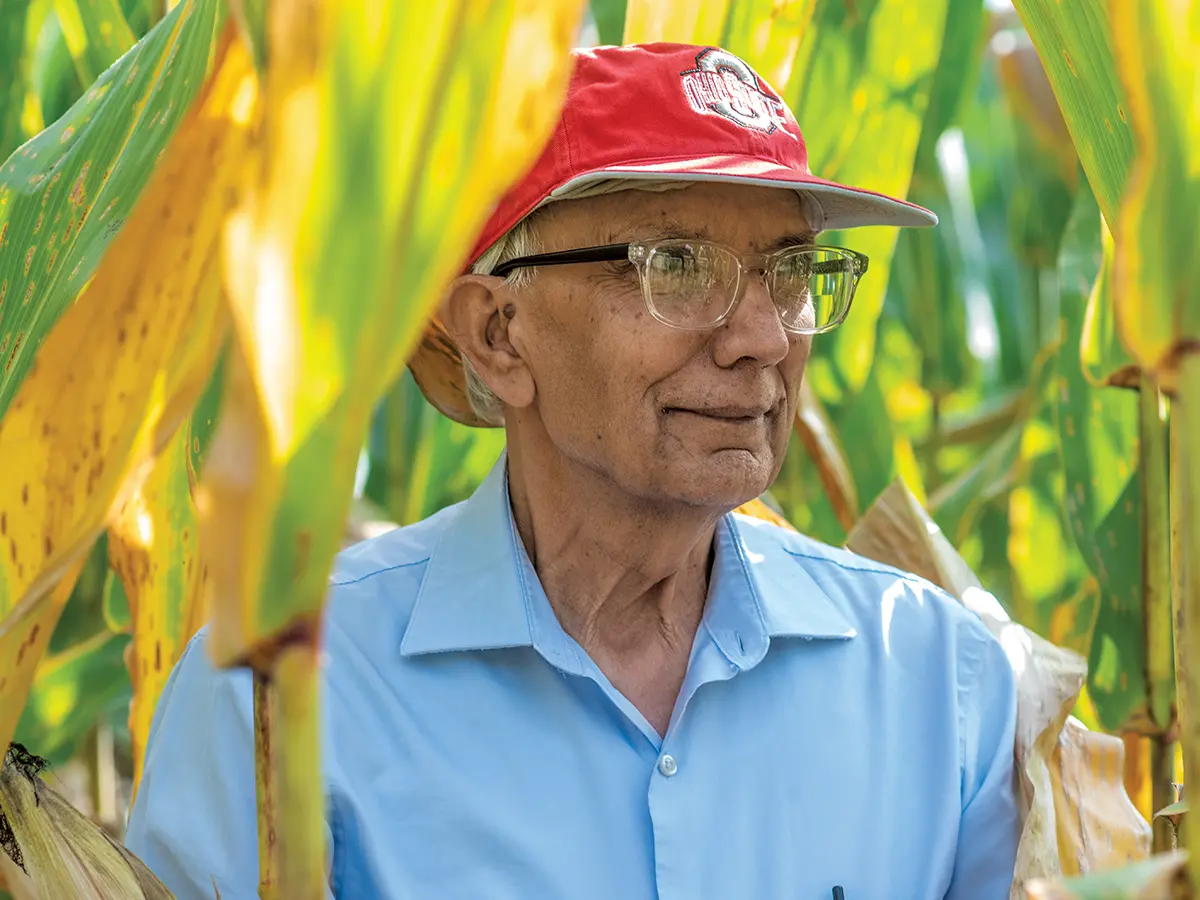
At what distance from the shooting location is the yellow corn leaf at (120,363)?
21.3 inches

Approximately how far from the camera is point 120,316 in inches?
22.5

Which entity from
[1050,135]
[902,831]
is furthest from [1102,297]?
[1050,135]

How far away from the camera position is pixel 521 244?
1.00m

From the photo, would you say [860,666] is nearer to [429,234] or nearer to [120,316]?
[120,316]

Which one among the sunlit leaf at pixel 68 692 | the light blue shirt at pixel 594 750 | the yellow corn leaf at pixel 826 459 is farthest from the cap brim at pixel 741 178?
the sunlit leaf at pixel 68 692

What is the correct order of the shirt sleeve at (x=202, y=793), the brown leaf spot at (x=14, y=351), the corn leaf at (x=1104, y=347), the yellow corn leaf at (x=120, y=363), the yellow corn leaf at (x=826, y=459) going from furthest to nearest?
the yellow corn leaf at (x=826, y=459)
the corn leaf at (x=1104, y=347)
the shirt sleeve at (x=202, y=793)
the brown leaf spot at (x=14, y=351)
the yellow corn leaf at (x=120, y=363)

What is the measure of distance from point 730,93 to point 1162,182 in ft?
1.99

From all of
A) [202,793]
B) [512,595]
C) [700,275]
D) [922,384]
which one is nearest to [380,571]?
[512,595]

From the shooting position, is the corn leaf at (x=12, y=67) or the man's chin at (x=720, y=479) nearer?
the man's chin at (x=720, y=479)

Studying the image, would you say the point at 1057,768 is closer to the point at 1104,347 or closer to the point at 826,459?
the point at 1104,347

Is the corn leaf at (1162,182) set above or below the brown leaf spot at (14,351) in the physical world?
above

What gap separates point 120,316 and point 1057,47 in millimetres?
430

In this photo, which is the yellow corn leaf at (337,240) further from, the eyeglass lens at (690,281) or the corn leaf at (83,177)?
the eyeglass lens at (690,281)

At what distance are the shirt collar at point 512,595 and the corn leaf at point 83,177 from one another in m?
0.36
